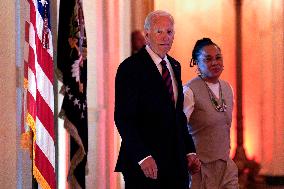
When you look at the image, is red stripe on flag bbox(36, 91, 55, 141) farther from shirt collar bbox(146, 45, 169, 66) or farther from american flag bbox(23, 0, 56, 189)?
shirt collar bbox(146, 45, 169, 66)

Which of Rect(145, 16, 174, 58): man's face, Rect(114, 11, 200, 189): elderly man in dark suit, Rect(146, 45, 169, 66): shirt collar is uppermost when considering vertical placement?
Rect(145, 16, 174, 58): man's face

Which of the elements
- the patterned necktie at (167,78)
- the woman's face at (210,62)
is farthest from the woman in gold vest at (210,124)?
the patterned necktie at (167,78)

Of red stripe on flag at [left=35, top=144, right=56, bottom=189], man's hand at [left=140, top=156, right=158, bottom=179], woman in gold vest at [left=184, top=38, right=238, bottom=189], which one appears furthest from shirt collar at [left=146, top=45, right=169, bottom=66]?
red stripe on flag at [left=35, top=144, right=56, bottom=189]

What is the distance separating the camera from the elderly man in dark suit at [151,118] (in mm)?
3613

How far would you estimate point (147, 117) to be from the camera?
12.1 feet

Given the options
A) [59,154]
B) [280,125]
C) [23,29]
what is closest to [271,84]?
[280,125]

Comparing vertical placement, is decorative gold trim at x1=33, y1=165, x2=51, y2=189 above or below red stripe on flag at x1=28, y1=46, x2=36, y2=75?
below

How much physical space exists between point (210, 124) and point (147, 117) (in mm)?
861

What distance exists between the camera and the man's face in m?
3.78

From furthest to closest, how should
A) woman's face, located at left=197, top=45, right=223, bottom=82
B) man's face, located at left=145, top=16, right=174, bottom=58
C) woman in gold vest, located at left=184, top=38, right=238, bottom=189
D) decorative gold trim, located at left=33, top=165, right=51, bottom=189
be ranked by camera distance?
woman's face, located at left=197, top=45, right=223, bottom=82, woman in gold vest, located at left=184, top=38, right=238, bottom=189, decorative gold trim, located at left=33, top=165, right=51, bottom=189, man's face, located at left=145, top=16, right=174, bottom=58

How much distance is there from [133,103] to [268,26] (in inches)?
188

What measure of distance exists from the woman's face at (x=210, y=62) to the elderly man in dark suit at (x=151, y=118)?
0.79 metres

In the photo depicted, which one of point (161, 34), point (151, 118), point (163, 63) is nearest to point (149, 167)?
point (151, 118)

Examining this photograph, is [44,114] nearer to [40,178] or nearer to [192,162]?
[40,178]
